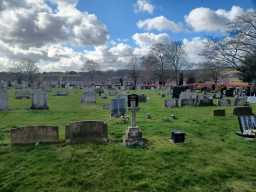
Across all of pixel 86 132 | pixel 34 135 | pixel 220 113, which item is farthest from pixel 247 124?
pixel 34 135

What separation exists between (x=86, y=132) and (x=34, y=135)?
1644 mm

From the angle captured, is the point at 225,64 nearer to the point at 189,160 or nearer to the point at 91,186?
the point at 189,160

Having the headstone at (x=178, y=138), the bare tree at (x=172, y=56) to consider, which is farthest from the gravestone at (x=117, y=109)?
the bare tree at (x=172, y=56)

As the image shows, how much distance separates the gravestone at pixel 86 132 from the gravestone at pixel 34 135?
0.46m

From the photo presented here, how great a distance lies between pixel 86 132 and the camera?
29.9ft

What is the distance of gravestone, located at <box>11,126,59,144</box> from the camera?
29.0 ft

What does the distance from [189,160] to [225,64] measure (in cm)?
2851

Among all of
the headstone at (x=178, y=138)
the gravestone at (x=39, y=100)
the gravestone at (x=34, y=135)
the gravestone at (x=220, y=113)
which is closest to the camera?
the gravestone at (x=34, y=135)

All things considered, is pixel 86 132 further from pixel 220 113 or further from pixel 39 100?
pixel 39 100

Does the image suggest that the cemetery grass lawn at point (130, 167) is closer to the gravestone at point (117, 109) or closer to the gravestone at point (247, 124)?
the gravestone at point (247, 124)

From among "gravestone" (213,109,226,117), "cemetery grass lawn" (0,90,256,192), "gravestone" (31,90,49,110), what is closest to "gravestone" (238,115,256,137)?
"cemetery grass lawn" (0,90,256,192)

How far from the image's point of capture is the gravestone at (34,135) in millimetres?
8836

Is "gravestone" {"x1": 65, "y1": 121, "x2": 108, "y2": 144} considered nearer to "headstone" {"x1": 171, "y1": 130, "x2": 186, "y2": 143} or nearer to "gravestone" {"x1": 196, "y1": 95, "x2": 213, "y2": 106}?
"headstone" {"x1": 171, "y1": 130, "x2": 186, "y2": 143}

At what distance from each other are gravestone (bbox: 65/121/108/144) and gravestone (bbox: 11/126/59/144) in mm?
455
